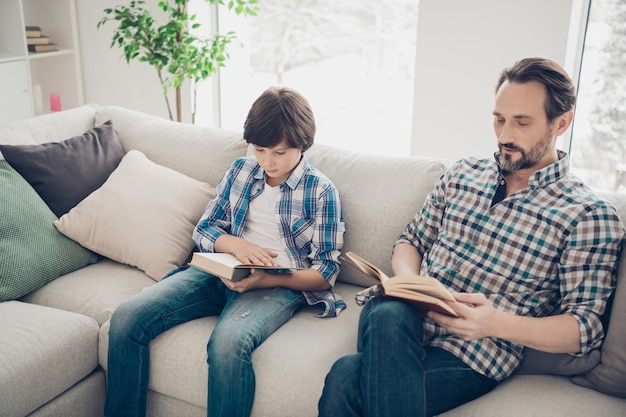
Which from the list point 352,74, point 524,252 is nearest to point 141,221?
point 524,252

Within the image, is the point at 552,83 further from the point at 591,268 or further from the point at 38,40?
the point at 38,40

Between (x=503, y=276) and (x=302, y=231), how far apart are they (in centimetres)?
62

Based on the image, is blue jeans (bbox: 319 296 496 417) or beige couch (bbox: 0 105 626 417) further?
beige couch (bbox: 0 105 626 417)

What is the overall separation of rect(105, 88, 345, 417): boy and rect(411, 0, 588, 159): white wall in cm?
130

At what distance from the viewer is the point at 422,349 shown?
61.2 inches

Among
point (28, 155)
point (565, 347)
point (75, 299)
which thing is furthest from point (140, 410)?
point (565, 347)

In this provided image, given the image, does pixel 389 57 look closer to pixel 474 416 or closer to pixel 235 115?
pixel 235 115

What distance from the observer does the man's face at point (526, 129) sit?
1.66 metres

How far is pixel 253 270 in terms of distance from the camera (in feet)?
6.09

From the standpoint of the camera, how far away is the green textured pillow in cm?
202

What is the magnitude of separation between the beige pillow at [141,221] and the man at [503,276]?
30.7 inches

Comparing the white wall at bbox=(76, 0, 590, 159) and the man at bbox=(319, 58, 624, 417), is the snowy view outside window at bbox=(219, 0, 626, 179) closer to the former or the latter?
the white wall at bbox=(76, 0, 590, 159)

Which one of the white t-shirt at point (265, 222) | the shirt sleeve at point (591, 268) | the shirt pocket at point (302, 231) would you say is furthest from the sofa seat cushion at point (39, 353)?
the shirt sleeve at point (591, 268)

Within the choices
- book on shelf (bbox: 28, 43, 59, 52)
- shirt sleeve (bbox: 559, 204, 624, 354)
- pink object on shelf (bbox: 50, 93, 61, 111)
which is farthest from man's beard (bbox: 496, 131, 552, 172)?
book on shelf (bbox: 28, 43, 59, 52)
